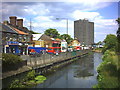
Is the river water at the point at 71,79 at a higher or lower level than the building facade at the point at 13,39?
lower

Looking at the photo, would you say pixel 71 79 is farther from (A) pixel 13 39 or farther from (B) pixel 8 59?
(A) pixel 13 39

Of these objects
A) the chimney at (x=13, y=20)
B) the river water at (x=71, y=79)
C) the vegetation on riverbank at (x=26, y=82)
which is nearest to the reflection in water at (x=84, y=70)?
the river water at (x=71, y=79)

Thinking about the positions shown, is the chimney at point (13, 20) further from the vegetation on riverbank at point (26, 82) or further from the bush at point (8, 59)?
the vegetation on riverbank at point (26, 82)

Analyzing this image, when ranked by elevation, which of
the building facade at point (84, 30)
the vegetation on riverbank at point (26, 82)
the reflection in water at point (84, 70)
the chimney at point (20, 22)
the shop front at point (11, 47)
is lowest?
the reflection in water at point (84, 70)

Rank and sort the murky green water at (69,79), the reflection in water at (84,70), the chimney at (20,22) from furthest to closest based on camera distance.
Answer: the chimney at (20,22)
the reflection in water at (84,70)
the murky green water at (69,79)

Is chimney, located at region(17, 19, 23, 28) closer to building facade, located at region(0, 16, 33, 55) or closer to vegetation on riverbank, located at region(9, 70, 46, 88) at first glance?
building facade, located at region(0, 16, 33, 55)

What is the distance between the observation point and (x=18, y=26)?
56156 mm

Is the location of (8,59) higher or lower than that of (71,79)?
higher

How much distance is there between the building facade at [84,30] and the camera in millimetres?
167000

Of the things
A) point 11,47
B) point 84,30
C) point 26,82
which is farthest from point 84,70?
point 84,30

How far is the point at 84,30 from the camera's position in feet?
561

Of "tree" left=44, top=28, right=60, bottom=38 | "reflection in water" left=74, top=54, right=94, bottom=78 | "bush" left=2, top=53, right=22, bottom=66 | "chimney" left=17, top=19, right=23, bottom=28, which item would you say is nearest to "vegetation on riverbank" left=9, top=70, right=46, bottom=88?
"bush" left=2, top=53, right=22, bottom=66

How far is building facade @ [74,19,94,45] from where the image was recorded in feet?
548

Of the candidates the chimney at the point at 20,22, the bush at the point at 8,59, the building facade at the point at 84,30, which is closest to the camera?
the bush at the point at 8,59
